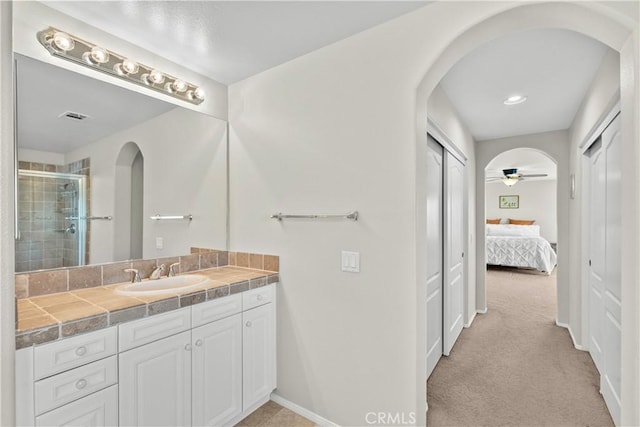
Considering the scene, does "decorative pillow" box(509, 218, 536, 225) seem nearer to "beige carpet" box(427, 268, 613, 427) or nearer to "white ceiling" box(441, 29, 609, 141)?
"beige carpet" box(427, 268, 613, 427)

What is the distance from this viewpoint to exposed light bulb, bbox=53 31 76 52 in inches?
62.3

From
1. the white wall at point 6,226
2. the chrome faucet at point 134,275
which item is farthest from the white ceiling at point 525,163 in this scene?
the white wall at point 6,226

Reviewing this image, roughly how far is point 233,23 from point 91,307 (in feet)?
5.34

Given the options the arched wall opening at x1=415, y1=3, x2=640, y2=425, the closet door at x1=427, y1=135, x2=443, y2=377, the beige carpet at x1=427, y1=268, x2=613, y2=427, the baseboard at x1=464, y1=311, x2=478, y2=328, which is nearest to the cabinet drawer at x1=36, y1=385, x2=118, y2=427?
the arched wall opening at x1=415, y1=3, x2=640, y2=425

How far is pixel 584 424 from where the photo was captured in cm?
197

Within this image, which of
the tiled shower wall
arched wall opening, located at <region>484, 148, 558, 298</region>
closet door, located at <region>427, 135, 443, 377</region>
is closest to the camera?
the tiled shower wall

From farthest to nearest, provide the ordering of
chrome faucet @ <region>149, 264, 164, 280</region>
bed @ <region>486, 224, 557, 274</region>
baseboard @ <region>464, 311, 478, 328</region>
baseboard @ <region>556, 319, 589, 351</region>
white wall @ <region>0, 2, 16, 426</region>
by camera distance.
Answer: bed @ <region>486, 224, 557, 274</region>, baseboard @ <region>464, 311, 478, 328</region>, baseboard @ <region>556, 319, 589, 351</region>, chrome faucet @ <region>149, 264, 164, 280</region>, white wall @ <region>0, 2, 16, 426</region>

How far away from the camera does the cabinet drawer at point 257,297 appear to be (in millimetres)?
1979

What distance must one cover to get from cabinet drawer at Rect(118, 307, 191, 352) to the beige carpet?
1.68 meters

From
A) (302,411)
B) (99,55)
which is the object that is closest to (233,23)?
(99,55)

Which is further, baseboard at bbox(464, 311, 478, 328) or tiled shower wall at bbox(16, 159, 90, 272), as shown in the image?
baseboard at bbox(464, 311, 478, 328)

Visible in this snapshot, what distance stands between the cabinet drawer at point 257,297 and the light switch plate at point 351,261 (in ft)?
1.94

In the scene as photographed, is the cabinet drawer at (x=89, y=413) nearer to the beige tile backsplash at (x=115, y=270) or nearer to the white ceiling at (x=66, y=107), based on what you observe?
the beige tile backsplash at (x=115, y=270)

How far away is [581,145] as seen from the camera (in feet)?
9.53
